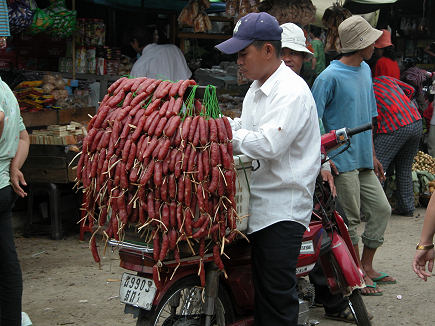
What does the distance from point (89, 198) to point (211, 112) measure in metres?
0.73

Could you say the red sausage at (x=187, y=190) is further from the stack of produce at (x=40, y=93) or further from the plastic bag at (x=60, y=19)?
the plastic bag at (x=60, y=19)

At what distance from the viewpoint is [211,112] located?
3.10 metres

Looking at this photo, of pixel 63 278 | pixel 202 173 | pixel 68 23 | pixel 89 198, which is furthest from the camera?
pixel 68 23

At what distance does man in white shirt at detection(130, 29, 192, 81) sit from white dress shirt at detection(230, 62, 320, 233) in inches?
208

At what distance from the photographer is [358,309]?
4.31 meters

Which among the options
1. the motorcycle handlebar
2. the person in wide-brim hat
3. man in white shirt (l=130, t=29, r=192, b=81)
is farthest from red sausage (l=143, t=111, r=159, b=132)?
the person in wide-brim hat

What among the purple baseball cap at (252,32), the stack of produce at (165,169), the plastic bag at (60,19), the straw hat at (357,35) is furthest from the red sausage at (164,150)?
the plastic bag at (60,19)

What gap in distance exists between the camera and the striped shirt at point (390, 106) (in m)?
7.33

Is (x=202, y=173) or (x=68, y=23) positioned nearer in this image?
(x=202, y=173)

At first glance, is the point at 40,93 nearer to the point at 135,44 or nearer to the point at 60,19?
the point at 60,19

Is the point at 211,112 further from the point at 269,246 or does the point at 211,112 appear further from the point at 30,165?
the point at 30,165

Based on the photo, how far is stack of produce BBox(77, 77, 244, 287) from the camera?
2906 millimetres

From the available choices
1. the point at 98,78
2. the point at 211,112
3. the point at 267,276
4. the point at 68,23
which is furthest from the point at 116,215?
the point at 98,78

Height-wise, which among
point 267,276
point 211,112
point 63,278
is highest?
point 211,112
